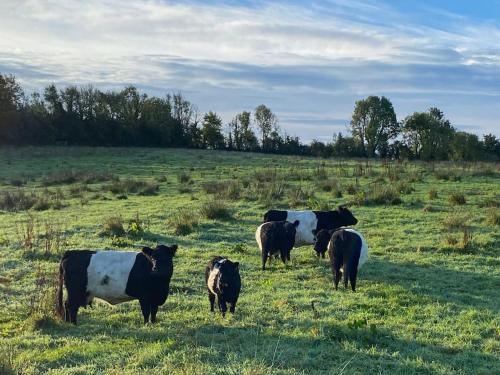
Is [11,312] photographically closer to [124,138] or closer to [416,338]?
[416,338]

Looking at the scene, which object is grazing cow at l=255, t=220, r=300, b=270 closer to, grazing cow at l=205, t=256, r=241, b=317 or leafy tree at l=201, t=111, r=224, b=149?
grazing cow at l=205, t=256, r=241, b=317

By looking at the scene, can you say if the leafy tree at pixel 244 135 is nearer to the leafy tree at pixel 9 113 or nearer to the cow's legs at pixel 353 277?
the leafy tree at pixel 9 113

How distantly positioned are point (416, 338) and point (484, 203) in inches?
514

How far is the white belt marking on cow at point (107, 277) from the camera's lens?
26.7 ft

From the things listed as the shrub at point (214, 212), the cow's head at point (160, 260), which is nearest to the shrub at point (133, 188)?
the shrub at point (214, 212)

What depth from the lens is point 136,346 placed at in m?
7.00

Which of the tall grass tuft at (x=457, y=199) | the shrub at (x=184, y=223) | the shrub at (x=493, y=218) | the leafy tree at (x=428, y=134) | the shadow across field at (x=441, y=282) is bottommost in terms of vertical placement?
the shadow across field at (x=441, y=282)

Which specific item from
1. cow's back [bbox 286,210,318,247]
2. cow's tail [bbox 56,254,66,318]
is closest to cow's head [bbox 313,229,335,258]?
cow's back [bbox 286,210,318,247]

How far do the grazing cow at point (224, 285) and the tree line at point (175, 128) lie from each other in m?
43.7

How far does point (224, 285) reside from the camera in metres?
8.34

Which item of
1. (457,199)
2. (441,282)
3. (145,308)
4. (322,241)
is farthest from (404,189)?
(145,308)

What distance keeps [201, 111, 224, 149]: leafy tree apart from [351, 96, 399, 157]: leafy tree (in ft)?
52.7

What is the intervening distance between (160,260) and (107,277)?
0.83 metres

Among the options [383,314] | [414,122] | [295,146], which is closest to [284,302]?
[383,314]
